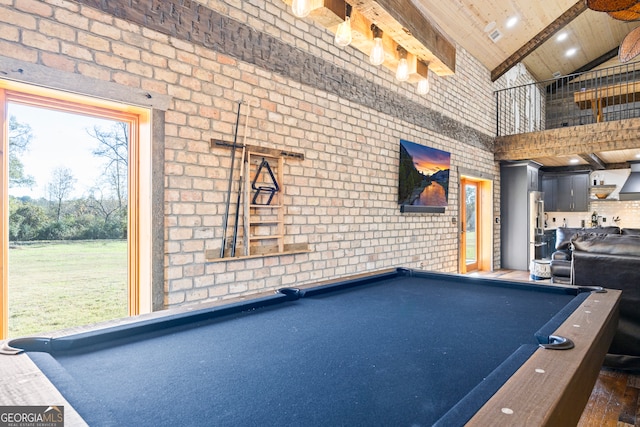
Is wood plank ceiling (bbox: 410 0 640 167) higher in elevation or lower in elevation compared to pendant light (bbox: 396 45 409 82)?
higher

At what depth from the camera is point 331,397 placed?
34.4 inches

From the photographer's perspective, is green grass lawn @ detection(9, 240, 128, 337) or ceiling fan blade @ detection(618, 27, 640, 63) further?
ceiling fan blade @ detection(618, 27, 640, 63)

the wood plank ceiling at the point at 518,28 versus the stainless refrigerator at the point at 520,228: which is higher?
the wood plank ceiling at the point at 518,28

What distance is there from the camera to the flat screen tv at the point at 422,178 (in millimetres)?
5047

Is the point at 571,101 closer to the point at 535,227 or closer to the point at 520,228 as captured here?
the point at 535,227

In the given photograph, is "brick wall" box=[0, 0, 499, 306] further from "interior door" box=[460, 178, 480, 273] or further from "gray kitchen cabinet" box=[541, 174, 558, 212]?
"gray kitchen cabinet" box=[541, 174, 558, 212]

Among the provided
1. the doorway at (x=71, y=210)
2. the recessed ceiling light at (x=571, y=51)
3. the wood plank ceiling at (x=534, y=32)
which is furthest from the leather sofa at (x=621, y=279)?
the recessed ceiling light at (x=571, y=51)

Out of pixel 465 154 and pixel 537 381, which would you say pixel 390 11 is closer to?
pixel 537 381

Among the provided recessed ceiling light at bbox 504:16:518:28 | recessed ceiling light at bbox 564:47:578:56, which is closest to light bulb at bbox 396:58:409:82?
recessed ceiling light at bbox 504:16:518:28

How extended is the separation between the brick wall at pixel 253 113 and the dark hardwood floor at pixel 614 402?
234cm

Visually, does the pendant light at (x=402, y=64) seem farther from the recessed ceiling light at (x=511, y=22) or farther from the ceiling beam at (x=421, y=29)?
the recessed ceiling light at (x=511, y=22)

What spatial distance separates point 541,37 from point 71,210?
7708 mm

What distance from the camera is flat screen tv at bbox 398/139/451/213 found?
199 inches

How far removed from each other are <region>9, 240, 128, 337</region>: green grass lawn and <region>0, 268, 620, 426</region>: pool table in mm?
1371
